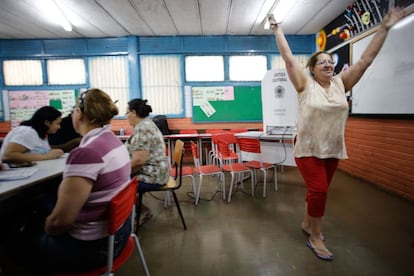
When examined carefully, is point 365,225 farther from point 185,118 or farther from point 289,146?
point 185,118

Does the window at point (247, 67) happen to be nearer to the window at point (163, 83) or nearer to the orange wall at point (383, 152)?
the window at point (163, 83)

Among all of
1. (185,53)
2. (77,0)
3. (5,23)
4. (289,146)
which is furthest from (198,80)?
(5,23)

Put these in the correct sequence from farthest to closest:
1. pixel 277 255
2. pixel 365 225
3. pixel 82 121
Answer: pixel 365 225 → pixel 277 255 → pixel 82 121

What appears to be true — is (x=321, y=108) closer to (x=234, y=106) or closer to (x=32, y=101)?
(x=234, y=106)

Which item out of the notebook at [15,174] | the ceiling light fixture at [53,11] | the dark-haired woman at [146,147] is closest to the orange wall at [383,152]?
the dark-haired woman at [146,147]

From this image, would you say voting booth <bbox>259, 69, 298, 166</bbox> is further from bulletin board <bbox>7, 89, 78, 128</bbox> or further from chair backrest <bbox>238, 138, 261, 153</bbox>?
bulletin board <bbox>7, 89, 78, 128</bbox>

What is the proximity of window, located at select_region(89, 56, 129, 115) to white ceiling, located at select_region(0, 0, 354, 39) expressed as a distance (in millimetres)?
573

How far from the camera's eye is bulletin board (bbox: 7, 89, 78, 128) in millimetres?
5328

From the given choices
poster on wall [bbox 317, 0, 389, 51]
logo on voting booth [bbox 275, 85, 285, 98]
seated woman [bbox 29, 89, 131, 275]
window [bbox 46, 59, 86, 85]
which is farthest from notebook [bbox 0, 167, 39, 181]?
window [bbox 46, 59, 86, 85]

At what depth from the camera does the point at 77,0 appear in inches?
138

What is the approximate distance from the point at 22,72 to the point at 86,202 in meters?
6.13

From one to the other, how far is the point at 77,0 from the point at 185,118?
305 cm

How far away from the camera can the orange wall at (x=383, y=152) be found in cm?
278

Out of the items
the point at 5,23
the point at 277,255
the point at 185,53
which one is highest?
the point at 5,23
